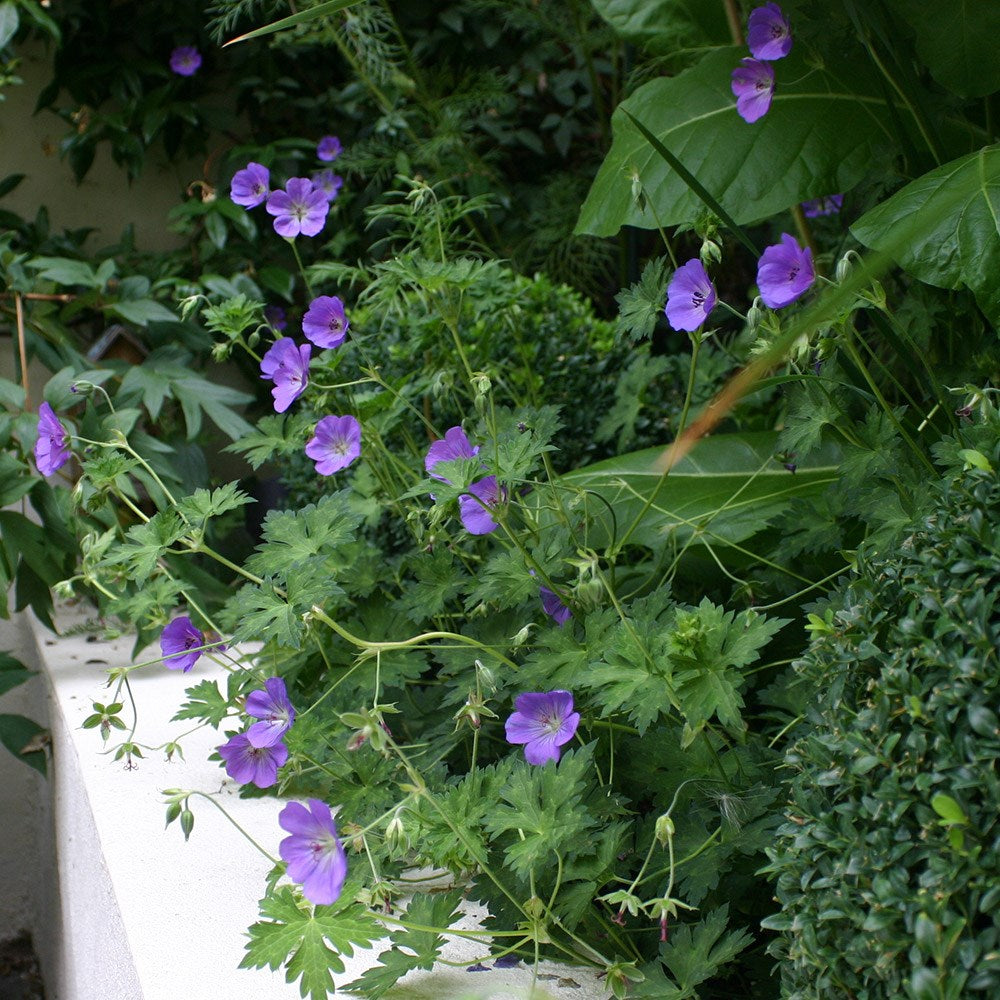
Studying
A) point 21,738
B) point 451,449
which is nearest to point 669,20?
point 451,449

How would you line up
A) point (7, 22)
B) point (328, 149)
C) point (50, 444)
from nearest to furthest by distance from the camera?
point (50, 444) < point (7, 22) < point (328, 149)

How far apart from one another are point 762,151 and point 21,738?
1.51 meters

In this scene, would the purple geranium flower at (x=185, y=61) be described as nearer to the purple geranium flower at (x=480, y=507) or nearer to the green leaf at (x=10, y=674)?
the green leaf at (x=10, y=674)

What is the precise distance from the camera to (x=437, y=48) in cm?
288

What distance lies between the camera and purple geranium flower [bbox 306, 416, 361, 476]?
1233 mm

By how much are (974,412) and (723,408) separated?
49 centimetres

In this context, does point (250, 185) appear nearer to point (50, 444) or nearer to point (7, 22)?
point (50, 444)

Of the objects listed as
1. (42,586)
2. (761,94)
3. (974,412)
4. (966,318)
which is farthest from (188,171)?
(974,412)

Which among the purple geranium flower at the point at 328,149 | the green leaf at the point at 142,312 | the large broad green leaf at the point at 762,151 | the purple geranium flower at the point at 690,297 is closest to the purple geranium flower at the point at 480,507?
the purple geranium flower at the point at 690,297

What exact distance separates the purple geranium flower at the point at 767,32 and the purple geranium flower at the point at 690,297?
34 cm

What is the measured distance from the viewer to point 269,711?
110 cm

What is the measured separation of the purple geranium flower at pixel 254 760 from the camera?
1.13m

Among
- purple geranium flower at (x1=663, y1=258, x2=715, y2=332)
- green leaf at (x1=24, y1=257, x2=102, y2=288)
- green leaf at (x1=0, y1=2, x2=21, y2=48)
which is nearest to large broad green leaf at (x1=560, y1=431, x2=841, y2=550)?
purple geranium flower at (x1=663, y1=258, x2=715, y2=332)

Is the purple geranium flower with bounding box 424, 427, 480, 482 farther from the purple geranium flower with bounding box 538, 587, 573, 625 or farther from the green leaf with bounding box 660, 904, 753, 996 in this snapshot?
the green leaf with bounding box 660, 904, 753, 996
